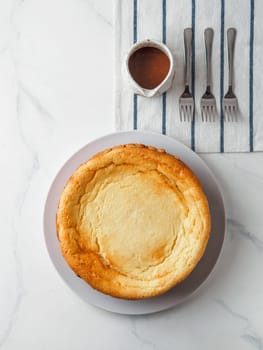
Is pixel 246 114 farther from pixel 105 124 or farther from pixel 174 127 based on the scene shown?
pixel 105 124

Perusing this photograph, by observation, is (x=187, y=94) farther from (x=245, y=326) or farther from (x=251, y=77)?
(x=245, y=326)

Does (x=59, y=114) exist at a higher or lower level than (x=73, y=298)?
higher

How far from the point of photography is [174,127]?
150 centimetres

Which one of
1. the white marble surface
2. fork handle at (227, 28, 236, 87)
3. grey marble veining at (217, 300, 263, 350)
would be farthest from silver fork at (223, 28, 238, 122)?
grey marble veining at (217, 300, 263, 350)

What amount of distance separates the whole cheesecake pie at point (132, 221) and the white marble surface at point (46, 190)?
0.14 m

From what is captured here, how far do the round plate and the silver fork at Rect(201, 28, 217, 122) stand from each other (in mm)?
94

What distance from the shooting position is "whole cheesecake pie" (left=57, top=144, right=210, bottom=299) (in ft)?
4.56

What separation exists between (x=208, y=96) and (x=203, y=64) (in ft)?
0.25

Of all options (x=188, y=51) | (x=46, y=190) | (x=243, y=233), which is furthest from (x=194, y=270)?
(x=188, y=51)

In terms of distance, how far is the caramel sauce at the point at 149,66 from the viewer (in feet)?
4.71

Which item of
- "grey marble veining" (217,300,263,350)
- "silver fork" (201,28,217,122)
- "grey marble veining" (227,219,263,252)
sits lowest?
"grey marble veining" (217,300,263,350)

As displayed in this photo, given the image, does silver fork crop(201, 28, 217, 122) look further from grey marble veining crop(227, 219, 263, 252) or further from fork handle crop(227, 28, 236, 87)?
grey marble veining crop(227, 219, 263, 252)

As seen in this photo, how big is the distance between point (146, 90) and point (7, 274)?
1.72ft

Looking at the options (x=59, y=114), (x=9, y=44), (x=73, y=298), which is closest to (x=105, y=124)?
(x=59, y=114)
